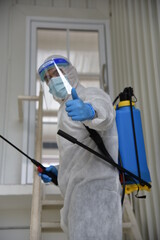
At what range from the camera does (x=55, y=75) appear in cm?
161

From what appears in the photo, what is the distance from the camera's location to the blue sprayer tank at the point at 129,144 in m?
1.48

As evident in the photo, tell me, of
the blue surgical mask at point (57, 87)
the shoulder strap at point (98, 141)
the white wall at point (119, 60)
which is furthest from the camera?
Answer: the white wall at point (119, 60)

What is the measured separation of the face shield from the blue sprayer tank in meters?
0.31

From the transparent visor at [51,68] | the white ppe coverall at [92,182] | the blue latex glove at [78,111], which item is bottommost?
the white ppe coverall at [92,182]

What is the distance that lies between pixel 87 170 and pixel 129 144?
0.25m

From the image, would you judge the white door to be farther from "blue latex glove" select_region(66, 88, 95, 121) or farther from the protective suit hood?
"blue latex glove" select_region(66, 88, 95, 121)

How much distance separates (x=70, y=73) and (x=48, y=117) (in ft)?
5.33

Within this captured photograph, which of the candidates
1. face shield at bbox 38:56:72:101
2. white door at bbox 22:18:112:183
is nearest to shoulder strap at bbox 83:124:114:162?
face shield at bbox 38:56:72:101

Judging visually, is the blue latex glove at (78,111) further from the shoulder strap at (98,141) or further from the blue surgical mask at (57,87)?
the blue surgical mask at (57,87)

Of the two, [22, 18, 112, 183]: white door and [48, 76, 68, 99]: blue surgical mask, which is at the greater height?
[22, 18, 112, 183]: white door

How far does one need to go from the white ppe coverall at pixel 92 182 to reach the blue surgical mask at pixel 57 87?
4.3 inches

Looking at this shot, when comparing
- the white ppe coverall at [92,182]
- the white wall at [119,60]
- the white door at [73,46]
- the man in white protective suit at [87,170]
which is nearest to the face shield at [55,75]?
the man in white protective suit at [87,170]

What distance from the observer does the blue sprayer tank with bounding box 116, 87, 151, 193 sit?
1.48 metres

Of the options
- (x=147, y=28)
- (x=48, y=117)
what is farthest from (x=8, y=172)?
(x=147, y=28)
